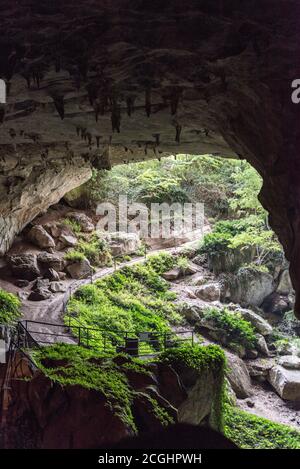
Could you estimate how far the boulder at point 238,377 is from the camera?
16734 mm

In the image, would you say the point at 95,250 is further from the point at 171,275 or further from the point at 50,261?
the point at 171,275

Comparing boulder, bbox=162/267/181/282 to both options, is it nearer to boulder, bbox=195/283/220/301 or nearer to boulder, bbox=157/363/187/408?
boulder, bbox=195/283/220/301

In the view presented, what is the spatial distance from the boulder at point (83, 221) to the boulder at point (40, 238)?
2.86 metres

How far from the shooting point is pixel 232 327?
19.0 meters

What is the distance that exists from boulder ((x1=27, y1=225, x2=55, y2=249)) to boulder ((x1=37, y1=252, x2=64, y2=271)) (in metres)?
0.98

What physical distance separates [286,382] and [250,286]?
20.3 feet

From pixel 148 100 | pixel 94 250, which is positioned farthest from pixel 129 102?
pixel 94 250

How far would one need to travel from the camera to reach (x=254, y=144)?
25.1ft

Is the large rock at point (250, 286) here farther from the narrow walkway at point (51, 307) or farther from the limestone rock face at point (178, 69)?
the limestone rock face at point (178, 69)

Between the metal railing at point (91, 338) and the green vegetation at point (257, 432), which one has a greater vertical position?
the metal railing at point (91, 338)

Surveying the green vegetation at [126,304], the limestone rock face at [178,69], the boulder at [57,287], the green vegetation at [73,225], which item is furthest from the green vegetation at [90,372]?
the green vegetation at [73,225]

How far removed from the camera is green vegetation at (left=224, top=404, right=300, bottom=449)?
1377 centimetres

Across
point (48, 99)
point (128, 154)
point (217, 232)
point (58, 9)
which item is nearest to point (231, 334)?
point (217, 232)
